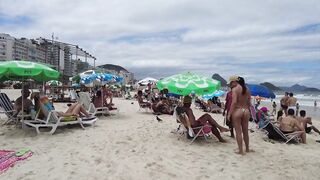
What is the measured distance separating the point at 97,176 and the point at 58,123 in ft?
11.6

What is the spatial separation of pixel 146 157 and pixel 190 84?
2.14 m

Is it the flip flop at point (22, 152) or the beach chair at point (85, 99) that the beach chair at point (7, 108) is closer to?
the flip flop at point (22, 152)

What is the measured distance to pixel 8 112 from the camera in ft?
27.9

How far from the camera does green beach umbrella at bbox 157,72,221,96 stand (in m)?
7.18

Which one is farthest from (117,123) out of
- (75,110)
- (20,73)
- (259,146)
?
(259,146)

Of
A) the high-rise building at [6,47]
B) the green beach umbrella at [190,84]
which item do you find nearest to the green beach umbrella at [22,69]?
the green beach umbrella at [190,84]

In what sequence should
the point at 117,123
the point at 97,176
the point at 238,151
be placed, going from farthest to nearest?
the point at 117,123
the point at 238,151
the point at 97,176

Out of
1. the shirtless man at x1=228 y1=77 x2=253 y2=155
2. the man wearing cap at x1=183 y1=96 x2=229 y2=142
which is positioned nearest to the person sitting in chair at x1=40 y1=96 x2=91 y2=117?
the man wearing cap at x1=183 y1=96 x2=229 y2=142

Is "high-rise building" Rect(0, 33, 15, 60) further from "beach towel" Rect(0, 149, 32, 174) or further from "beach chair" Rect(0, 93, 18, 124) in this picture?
"beach towel" Rect(0, 149, 32, 174)

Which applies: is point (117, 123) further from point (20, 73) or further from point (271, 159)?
point (271, 159)

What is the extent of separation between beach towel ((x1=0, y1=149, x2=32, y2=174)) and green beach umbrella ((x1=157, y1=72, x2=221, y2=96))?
3.23 m

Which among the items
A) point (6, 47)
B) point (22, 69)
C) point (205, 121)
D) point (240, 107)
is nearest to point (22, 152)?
point (22, 69)

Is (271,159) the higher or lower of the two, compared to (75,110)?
lower

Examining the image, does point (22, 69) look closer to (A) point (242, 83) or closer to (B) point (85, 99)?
(B) point (85, 99)
